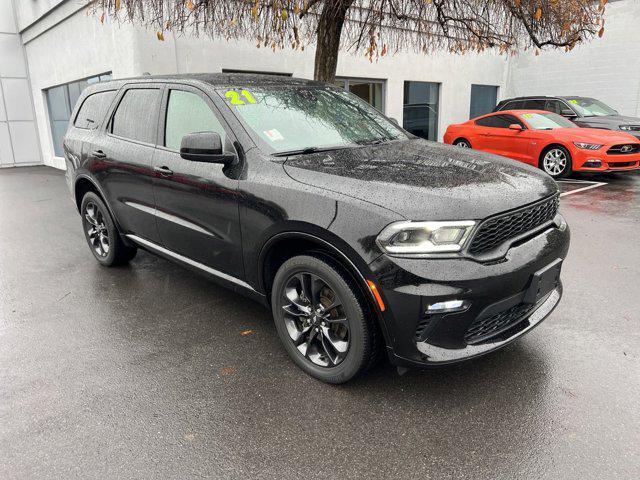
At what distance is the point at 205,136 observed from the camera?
298 centimetres

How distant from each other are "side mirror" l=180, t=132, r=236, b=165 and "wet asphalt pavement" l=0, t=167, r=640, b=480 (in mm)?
1330

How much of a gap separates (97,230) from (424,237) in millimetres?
3987

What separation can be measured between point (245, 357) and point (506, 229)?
1.87 metres

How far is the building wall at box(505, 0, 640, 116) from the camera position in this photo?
15352 millimetres

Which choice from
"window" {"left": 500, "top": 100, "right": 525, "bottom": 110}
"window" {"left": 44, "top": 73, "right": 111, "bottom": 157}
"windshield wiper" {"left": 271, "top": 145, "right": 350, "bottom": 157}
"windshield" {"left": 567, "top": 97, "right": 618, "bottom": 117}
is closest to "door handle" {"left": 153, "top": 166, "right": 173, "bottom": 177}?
"windshield wiper" {"left": 271, "top": 145, "right": 350, "bottom": 157}

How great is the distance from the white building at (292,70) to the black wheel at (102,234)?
19.7 ft

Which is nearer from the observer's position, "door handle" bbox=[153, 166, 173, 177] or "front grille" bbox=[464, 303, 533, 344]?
"front grille" bbox=[464, 303, 533, 344]

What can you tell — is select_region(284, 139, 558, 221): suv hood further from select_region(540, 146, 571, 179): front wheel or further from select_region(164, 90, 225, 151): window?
select_region(540, 146, 571, 179): front wheel

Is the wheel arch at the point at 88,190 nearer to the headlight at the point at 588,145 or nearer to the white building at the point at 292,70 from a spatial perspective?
the white building at the point at 292,70

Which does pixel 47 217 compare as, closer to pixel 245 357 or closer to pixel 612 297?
Answer: pixel 245 357

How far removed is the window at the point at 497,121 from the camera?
428 inches

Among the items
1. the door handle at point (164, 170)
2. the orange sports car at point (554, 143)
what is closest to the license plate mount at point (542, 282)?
the door handle at point (164, 170)

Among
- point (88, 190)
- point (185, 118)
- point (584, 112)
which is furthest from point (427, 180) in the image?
point (584, 112)

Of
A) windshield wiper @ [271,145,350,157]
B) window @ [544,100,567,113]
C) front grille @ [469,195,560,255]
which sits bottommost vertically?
front grille @ [469,195,560,255]
